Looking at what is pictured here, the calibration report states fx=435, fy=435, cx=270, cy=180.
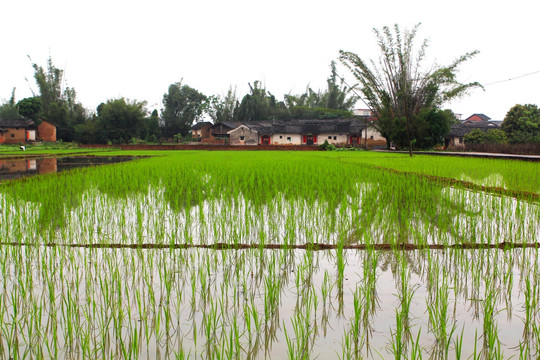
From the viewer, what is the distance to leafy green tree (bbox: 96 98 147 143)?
135 ft

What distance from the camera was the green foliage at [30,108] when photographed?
4159 centimetres

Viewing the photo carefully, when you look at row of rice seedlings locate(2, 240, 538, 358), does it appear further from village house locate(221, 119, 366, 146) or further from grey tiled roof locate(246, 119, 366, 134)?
village house locate(221, 119, 366, 146)

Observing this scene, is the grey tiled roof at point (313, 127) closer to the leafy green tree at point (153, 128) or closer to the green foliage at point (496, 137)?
the leafy green tree at point (153, 128)

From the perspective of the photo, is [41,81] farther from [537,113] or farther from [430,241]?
[430,241]

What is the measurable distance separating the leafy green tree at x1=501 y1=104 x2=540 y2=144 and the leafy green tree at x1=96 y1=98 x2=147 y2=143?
31799 millimetres

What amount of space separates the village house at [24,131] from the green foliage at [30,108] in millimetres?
609

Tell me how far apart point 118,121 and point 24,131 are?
9.37 metres

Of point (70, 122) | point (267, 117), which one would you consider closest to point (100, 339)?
point (70, 122)

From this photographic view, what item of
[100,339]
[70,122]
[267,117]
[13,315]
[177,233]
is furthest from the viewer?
[267,117]

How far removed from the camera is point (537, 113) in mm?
29125

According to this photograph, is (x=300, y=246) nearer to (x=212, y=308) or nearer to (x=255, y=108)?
(x=212, y=308)

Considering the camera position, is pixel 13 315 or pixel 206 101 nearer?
pixel 13 315

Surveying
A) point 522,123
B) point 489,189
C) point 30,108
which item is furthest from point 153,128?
point 489,189

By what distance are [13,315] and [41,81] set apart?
177ft
